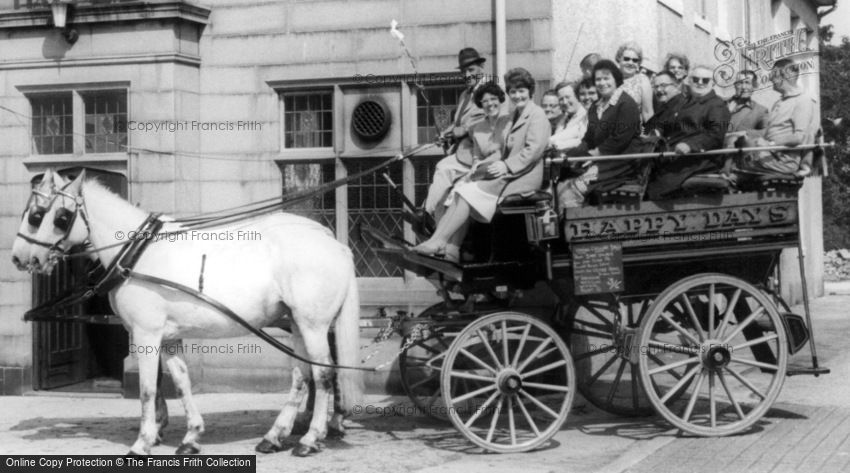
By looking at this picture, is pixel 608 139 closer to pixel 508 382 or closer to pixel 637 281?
pixel 637 281

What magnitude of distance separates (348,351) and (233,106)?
14.4 ft

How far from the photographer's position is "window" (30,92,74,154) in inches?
502

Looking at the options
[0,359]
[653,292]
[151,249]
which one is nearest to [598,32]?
[653,292]

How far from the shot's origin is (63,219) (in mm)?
8750

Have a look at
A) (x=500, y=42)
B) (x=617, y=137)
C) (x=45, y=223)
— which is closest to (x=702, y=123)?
(x=617, y=137)

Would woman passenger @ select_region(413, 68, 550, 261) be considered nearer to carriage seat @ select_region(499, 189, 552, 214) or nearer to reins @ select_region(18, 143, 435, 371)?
carriage seat @ select_region(499, 189, 552, 214)

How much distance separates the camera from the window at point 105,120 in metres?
12.5

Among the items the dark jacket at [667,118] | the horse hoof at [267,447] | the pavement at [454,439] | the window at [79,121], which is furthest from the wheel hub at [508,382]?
the window at [79,121]

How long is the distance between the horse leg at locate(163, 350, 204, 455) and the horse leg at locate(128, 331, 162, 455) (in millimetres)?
205

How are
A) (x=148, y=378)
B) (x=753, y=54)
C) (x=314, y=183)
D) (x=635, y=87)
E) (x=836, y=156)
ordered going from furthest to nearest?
(x=836, y=156)
(x=753, y=54)
(x=314, y=183)
(x=635, y=87)
(x=148, y=378)

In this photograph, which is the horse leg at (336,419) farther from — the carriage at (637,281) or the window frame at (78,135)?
the window frame at (78,135)

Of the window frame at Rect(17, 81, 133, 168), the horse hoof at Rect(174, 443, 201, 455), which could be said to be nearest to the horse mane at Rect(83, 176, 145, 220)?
the horse hoof at Rect(174, 443, 201, 455)

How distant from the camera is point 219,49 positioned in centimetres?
1241

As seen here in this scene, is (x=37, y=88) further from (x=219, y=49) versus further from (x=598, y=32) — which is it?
(x=598, y=32)
